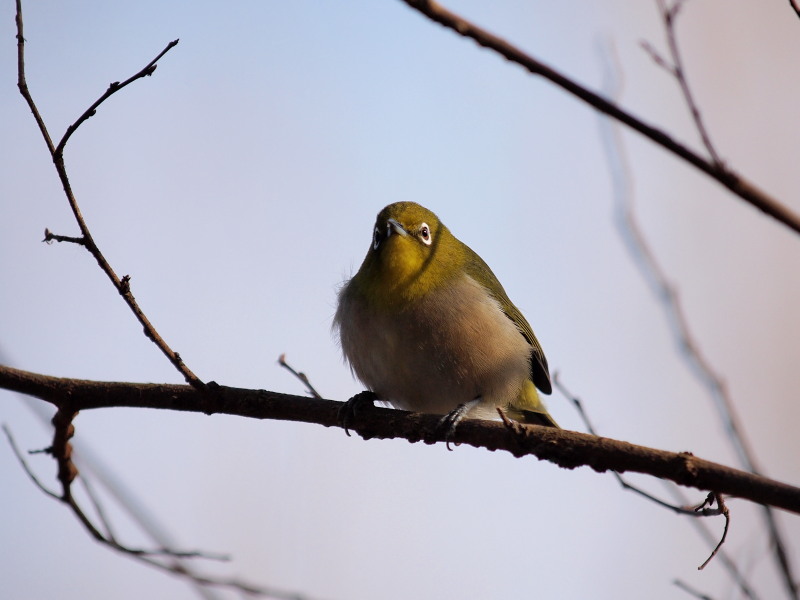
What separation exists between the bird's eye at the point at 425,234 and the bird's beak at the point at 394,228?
159 mm

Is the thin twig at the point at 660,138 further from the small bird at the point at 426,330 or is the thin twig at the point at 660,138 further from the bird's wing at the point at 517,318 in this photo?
the bird's wing at the point at 517,318

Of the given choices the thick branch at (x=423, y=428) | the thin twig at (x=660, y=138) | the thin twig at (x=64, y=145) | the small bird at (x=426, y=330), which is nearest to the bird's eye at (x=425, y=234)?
the small bird at (x=426, y=330)

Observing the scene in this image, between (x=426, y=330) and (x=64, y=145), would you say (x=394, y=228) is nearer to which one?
(x=426, y=330)

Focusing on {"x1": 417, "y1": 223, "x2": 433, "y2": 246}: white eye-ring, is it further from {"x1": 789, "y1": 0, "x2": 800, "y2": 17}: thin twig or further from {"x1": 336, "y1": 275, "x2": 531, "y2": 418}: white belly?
{"x1": 789, "y1": 0, "x2": 800, "y2": 17}: thin twig

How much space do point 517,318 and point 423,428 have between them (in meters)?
2.32

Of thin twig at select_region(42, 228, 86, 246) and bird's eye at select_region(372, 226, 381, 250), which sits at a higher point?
bird's eye at select_region(372, 226, 381, 250)

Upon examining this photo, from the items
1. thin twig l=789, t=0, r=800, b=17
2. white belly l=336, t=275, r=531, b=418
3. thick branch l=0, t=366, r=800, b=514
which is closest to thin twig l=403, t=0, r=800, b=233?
thin twig l=789, t=0, r=800, b=17

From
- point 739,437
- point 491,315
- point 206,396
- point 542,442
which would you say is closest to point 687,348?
point 739,437

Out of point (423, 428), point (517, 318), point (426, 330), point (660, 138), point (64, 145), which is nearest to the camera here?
point (660, 138)

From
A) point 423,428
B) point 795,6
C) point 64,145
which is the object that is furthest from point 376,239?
point 795,6

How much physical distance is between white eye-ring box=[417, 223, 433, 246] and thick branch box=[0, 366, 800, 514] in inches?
68.3

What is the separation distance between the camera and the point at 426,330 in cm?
537

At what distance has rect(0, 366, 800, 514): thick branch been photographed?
3439 millimetres

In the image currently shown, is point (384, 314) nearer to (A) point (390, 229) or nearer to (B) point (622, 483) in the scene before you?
(A) point (390, 229)
